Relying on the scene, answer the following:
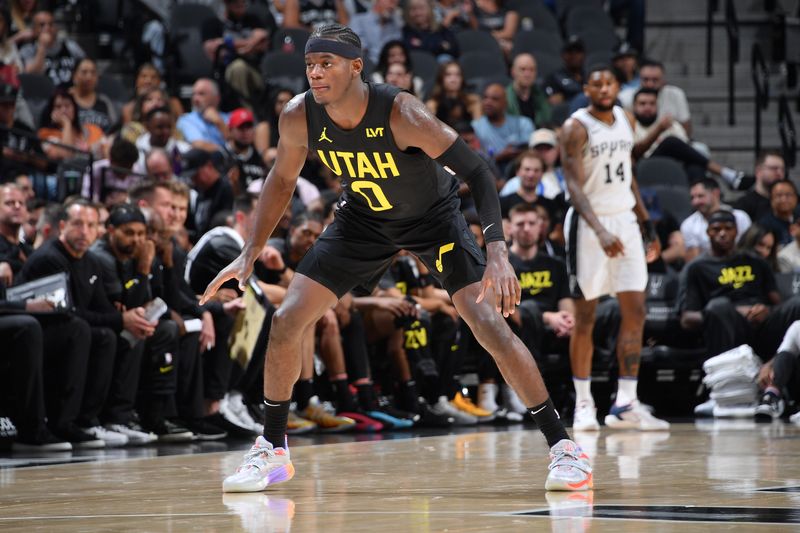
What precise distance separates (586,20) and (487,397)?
6.62 m

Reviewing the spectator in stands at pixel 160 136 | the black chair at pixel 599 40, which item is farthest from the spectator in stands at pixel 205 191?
the black chair at pixel 599 40

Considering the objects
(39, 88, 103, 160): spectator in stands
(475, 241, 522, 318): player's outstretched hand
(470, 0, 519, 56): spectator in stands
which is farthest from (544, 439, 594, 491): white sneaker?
(470, 0, 519, 56): spectator in stands

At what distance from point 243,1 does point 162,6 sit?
1.29 metres

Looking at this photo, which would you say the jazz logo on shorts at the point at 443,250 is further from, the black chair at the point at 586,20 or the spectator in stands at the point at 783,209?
the black chair at the point at 586,20

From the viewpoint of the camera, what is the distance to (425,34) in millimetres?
13211

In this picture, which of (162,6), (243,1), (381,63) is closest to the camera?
(381,63)

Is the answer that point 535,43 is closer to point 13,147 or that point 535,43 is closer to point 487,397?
point 487,397

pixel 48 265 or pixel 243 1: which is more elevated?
pixel 243 1

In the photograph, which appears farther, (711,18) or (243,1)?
(711,18)

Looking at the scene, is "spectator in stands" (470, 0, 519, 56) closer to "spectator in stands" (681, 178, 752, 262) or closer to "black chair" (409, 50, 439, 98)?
"black chair" (409, 50, 439, 98)

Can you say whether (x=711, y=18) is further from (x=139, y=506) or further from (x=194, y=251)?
(x=139, y=506)

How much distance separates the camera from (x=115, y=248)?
24.2ft

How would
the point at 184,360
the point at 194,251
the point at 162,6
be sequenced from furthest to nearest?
the point at 162,6
the point at 194,251
the point at 184,360

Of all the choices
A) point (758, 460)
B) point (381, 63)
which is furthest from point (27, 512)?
point (381, 63)
